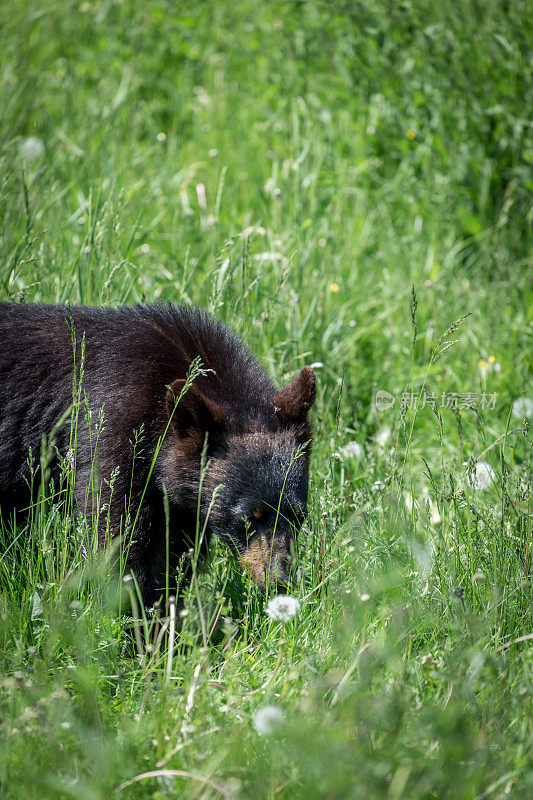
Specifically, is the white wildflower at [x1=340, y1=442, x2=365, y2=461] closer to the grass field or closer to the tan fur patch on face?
the grass field

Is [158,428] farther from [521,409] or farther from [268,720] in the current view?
[521,409]

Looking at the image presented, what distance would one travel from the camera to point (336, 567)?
3223 mm

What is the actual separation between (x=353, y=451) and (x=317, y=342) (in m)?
0.79

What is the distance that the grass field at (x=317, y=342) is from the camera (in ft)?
7.23

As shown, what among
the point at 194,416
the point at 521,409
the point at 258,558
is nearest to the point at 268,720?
the point at 258,558

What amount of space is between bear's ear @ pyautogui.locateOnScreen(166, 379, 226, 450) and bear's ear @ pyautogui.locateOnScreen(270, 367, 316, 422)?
10.8 inches

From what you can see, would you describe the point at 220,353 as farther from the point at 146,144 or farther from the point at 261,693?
the point at 146,144

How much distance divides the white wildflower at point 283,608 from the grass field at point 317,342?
0.44 ft

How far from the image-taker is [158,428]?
10.8ft

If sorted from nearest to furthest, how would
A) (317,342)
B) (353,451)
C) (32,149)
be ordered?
(353,451), (317,342), (32,149)

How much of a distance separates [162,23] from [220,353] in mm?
5639

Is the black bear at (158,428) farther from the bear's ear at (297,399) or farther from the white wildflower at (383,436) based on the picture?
the white wildflower at (383,436)

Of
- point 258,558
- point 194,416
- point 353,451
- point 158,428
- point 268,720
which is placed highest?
point 194,416

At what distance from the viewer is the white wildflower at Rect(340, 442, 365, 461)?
4182 millimetres
